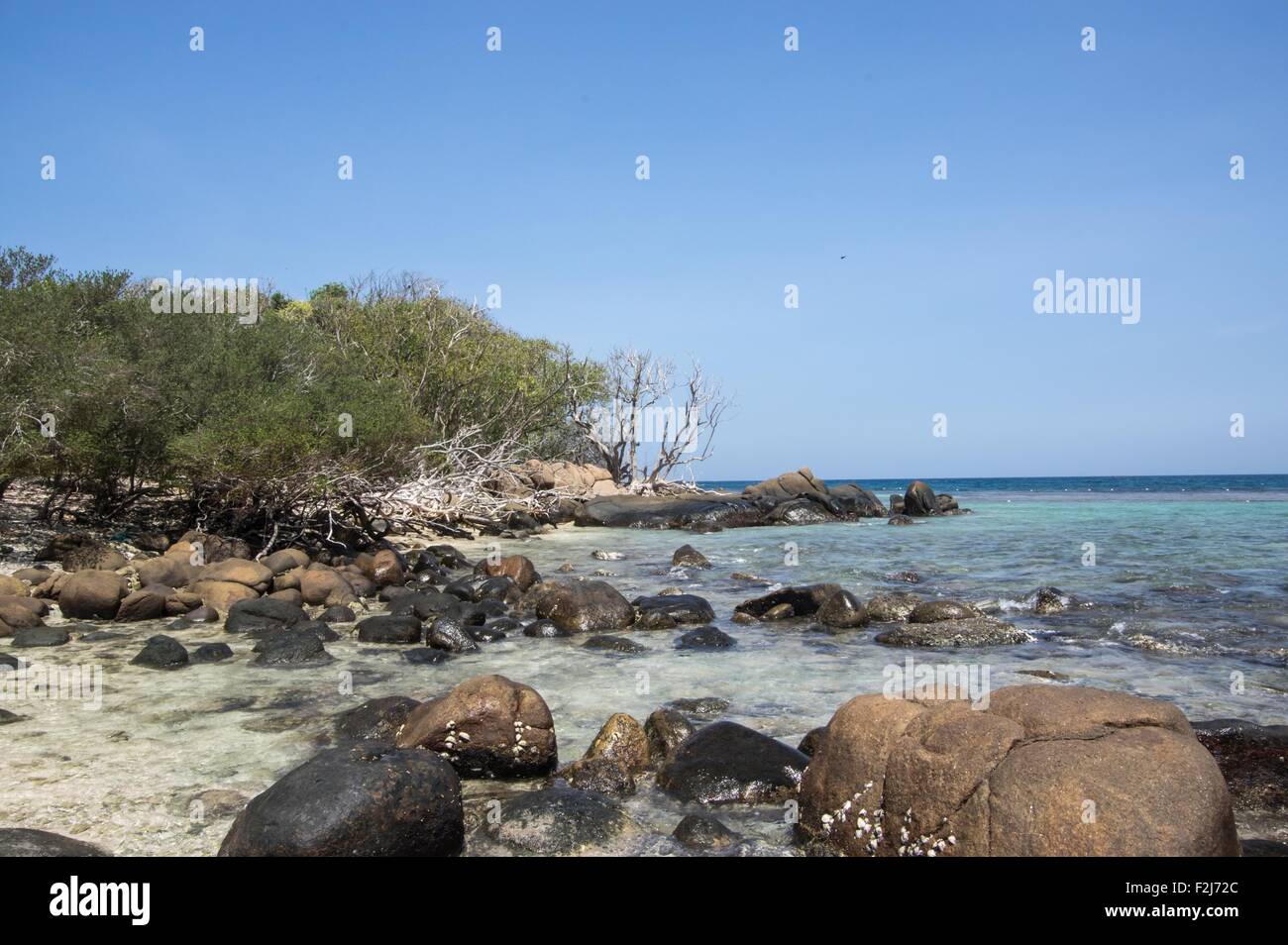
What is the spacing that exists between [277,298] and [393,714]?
43.1 meters

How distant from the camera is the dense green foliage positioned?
13969 mm

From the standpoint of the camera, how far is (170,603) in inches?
489

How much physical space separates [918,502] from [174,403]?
34.2m

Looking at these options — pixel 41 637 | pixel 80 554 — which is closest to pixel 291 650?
pixel 41 637

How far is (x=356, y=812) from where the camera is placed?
14.6ft

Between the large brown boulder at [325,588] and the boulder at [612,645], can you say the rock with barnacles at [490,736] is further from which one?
the large brown boulder at [325,588]

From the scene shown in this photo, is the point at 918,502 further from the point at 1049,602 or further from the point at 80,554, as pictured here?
the point at 80,554

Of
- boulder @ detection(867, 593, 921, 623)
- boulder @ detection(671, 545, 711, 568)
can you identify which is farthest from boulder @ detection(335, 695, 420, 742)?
boulder @ detection(671, 545, 711, 568)

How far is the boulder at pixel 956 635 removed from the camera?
11.2m

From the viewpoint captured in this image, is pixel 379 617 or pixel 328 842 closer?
pixel 328 842

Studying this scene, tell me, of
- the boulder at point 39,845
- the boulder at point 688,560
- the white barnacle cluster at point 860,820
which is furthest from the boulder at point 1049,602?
the boulder at point 39,845

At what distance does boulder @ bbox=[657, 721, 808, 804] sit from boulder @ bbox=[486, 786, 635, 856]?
2.03ft
